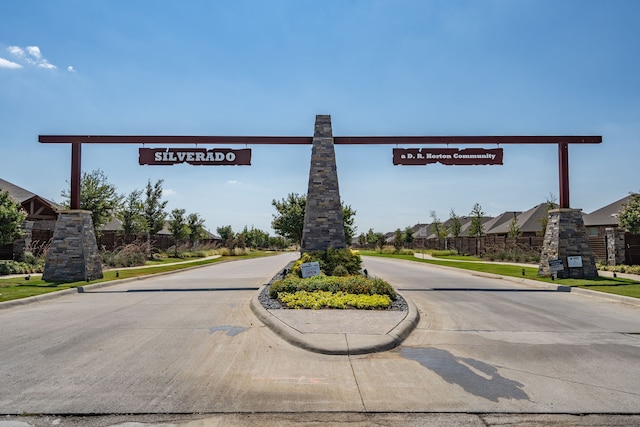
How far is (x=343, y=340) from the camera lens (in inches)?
291

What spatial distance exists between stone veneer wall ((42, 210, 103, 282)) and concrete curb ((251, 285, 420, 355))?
36.7 feet

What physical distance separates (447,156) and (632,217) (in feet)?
38.9

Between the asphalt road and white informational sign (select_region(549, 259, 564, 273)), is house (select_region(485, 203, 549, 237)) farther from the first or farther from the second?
the asphalt road

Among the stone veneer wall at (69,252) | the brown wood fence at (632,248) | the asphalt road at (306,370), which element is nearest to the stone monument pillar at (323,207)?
the asphalt road at (306,370)

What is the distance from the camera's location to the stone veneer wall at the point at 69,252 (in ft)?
55.2

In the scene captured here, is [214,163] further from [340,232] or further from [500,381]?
[500,381]

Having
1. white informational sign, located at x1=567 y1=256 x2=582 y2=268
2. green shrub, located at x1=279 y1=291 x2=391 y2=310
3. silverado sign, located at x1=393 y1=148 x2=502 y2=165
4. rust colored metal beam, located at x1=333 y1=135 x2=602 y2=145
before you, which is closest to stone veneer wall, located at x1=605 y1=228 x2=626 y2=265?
white informational sign, located at x1=567 y1=256 x2=582 y2=268

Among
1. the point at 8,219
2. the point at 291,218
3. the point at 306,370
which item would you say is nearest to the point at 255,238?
the point at 291,218

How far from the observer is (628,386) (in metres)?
5.51

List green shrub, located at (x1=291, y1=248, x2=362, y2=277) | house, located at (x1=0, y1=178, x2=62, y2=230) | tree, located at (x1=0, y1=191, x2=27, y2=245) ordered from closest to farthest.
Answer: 1. green shrub, located at (x1=291, y1=248, x2=362, y2=277)
2. tree, located at (x1=0, y1=191, x2=27, y2=245)
3. house, located at (x1=0, y1=178, x2=62, y2=230)

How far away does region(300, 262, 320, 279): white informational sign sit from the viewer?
45.9 feet

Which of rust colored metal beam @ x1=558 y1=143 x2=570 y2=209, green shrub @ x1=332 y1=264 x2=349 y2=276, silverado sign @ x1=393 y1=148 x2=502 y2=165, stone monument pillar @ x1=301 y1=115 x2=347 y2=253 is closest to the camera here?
green shrub @ x1=332 y1=264 x2=349 y2=276

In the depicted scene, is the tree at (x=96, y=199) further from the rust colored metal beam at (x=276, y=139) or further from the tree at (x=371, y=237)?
the tree at (x=371, y=237)

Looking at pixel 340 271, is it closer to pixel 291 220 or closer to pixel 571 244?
pixel 571 244
